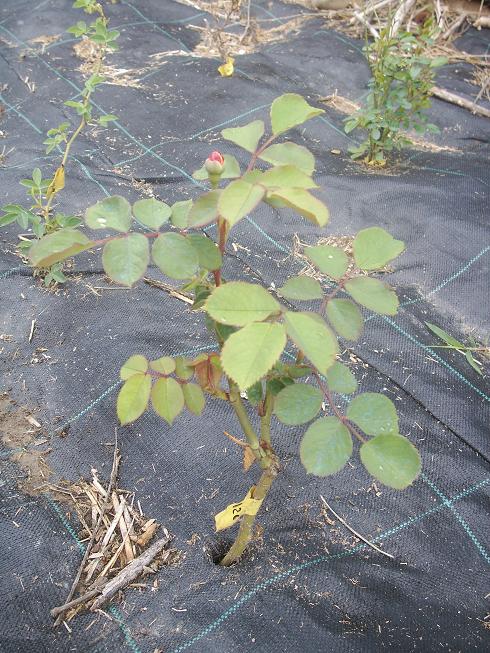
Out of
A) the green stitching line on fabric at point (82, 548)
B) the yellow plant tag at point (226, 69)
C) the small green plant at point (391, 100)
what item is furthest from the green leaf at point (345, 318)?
the yellow plant tag at point (226, 69)

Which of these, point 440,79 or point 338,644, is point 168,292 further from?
point 440,79

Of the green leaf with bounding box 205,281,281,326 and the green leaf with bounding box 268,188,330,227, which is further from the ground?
the green leaf with bounding box 268,188,330,227

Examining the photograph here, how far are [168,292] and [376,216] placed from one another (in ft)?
3.43

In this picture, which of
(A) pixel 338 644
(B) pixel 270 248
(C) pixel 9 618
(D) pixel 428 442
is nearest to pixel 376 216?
(B) pixel 270 248

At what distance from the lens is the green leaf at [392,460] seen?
709 millimetres

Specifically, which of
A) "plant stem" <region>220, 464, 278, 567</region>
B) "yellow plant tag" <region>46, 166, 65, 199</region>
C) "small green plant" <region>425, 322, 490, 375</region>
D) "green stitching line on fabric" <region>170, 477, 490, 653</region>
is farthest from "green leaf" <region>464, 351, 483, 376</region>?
"yellow plant tag" <region>46, 166, 65, 199</region>

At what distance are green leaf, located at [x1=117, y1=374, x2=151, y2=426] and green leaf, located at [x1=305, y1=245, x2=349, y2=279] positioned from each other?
0.31m

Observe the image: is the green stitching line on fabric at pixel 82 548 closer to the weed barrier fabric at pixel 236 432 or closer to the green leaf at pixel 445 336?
the weed barrier fabric at pixel 236 432

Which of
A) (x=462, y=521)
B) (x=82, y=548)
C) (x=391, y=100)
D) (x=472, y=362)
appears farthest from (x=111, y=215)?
(x=391, y=100)

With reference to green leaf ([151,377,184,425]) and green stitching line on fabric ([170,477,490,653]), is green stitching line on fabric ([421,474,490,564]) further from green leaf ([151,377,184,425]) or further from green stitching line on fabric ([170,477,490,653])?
green leaf ([151,377,184,425])

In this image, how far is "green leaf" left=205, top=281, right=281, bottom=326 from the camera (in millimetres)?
657

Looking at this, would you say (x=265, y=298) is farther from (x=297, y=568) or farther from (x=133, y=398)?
(x=297, y=568)

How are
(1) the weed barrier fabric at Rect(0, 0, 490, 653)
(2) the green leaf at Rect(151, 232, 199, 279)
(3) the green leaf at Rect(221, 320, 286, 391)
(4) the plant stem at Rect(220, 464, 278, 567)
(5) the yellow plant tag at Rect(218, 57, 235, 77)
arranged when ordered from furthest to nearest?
(5) the yellow plant tag at Rect(218, 57, 235, 77)
(1) the weed barrier fabric at Rect(0, 0, 490, 653)
(4) the plant stem at Rect(220, 464, 278, 567)
(2) the green leaf at Rect(151, 232, 199, 279)
(3) the green leaf at Rect(221, 320, 286, 391)

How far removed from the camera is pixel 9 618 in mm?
1107
